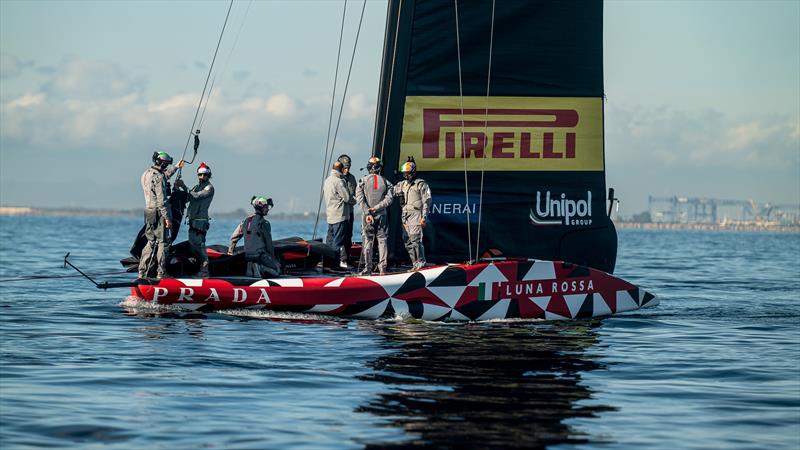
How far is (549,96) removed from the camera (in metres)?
17.1

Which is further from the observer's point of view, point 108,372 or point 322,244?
point 322,244

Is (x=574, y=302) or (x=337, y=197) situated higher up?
(x=337, y=197)

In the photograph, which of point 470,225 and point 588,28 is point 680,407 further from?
point 588,28

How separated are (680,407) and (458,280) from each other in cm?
546

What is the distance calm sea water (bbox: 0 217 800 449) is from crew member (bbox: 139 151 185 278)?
0.78 metres

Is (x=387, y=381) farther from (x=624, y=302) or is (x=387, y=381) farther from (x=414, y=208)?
(x=624, y=302)

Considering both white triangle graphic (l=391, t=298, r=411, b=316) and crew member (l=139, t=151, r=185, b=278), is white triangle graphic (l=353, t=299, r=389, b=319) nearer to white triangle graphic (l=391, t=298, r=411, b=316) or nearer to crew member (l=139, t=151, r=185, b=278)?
white triangle graphic (l=391, t=298, r=411, b=316)

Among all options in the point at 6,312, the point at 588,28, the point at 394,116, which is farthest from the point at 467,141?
the point at 6,312

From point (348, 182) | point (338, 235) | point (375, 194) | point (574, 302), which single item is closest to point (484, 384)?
point (574, 302)

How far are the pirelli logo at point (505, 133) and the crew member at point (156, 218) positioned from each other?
3.66m

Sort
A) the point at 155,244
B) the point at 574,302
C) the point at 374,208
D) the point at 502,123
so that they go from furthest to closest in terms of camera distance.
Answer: the point at 502,123
the point at 374,208
the point at 574,302
the point at 155,244

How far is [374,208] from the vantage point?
1616 cm

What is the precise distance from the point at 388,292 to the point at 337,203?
8.62 feet

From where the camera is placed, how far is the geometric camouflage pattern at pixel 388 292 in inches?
587
